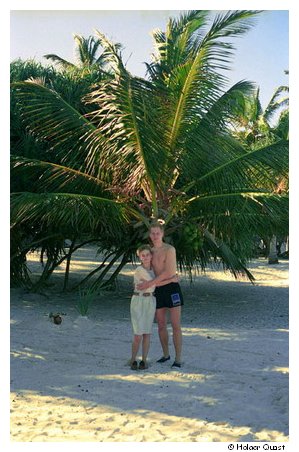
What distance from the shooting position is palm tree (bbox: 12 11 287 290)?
8.91m

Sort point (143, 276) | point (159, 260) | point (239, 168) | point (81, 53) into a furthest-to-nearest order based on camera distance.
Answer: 1. point (81, 53)
2. point (239, 168)
3. point (159, 260)
4. point (143, 276)

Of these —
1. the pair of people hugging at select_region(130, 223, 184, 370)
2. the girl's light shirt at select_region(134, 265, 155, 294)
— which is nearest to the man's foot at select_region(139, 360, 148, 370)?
the pair of people hugging at select_region(130, 223, 184, 370)

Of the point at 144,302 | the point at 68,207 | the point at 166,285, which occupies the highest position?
the point at 68,207

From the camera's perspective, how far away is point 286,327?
10000mm

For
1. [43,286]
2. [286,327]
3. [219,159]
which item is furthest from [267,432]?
[43,286]

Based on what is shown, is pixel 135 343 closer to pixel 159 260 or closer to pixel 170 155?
pixel 159 260

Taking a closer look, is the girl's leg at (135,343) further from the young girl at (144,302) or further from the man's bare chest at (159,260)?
the man's bare chest at (159,260)

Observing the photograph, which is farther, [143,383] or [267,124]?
[267,124]

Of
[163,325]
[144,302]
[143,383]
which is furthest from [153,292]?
[143,383]

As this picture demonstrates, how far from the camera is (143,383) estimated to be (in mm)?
6113

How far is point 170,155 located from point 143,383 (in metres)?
4.47

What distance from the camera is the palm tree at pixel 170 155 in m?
8.91

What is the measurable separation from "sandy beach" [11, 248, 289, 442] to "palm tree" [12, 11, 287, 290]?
1712 millimetres
